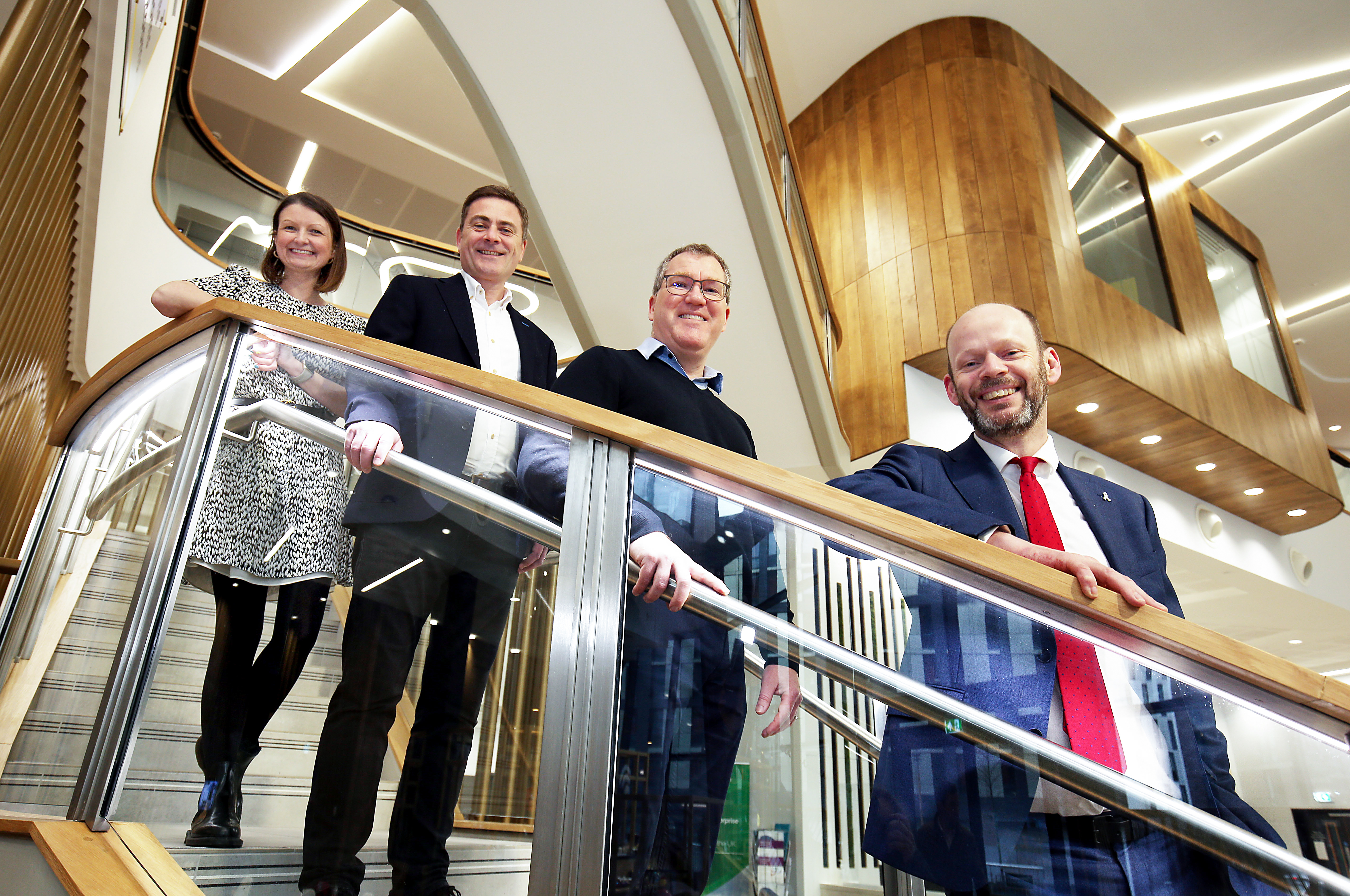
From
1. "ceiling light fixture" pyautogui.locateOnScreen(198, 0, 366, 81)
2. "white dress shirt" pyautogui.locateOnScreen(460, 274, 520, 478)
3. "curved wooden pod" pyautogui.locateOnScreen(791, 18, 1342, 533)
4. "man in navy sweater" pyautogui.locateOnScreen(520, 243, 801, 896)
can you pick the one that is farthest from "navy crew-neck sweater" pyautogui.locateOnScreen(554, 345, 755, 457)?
"ceiling light fixture" pyautogui.locateOnScreen(198, 0, 366, 81)

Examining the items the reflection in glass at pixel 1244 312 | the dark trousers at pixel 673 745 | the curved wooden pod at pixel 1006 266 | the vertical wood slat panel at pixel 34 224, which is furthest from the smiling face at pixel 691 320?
the reflection in glass at pixel 1244 312

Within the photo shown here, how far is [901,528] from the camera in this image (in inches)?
40.4

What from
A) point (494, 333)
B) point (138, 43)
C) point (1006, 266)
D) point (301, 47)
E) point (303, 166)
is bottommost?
point (494, 333)

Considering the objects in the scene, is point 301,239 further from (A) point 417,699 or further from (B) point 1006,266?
(B) point 1006,266

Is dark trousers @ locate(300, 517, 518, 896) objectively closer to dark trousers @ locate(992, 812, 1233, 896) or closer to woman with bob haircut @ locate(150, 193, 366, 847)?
woman with bob haircut @ locate(150, 193, 366, 847)

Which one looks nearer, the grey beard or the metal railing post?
the metal railing post

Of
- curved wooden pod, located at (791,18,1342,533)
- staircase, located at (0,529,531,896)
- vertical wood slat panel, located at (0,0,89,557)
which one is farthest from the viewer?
curved wooden pod, located at (791,18,1342,533)

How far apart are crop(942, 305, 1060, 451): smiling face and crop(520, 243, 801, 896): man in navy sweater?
632mm

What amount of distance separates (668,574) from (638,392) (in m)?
0.59

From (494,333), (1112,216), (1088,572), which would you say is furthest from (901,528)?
(1112,216)

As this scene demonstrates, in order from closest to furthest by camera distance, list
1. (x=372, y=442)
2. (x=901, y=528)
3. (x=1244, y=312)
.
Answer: (x=901, y=528)
(x=372, y=442)
(x=1244, y=312)

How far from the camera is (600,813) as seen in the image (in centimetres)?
100

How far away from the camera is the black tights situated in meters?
1.38

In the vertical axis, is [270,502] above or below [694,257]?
below
